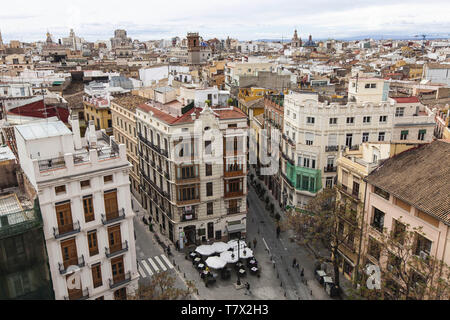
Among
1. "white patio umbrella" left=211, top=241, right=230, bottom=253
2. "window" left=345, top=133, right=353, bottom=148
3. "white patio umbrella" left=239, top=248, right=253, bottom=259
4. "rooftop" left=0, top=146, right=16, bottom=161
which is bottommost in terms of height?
"white patio umbrella" left=239, top=248, right=253, bottom=259

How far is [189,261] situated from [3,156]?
2440cm

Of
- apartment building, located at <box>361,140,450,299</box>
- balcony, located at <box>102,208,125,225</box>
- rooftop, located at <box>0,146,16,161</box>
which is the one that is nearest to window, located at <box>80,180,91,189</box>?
balcony, located at <box>102,208,125,225</box>

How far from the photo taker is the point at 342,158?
41.8 metres

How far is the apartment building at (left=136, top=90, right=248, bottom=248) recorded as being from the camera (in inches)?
1827

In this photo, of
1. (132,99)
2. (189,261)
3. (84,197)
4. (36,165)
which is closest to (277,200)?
(189,261)

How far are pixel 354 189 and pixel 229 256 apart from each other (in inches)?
646

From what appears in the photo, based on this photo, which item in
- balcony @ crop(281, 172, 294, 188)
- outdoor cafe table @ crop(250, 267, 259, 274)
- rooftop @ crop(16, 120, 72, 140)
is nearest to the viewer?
rooftop @ crop(16, 120, 72, 140)

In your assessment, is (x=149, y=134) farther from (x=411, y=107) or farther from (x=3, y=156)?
(x=411, y=107)

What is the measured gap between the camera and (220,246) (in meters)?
47.5

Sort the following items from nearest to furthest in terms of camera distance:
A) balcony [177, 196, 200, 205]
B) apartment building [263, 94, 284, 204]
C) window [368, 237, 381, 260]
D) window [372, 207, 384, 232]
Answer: window [372, 207, 384, 232] → window [368, 237, 381, 260] → balcony [177, 196, 200, 205] → apartment building [263, 94, 284, 204]

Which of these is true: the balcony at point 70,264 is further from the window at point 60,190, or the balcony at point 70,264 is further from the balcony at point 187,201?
the balcony at point 187,201

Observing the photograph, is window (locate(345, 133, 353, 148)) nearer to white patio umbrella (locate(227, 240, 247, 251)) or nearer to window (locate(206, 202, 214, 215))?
white patio umbrella (locate(227, 240, 247, 251))

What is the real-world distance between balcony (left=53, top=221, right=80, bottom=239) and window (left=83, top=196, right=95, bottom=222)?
0.85 metres

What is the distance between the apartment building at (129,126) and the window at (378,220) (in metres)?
36.7
